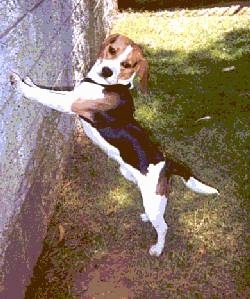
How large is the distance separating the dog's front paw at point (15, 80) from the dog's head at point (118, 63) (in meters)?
0.55

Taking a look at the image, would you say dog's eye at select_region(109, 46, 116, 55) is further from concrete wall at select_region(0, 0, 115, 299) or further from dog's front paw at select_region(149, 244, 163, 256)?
dog's front paw at select_region(149, 244, 163, 256)

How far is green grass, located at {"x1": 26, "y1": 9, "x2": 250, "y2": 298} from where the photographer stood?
3.89 meters

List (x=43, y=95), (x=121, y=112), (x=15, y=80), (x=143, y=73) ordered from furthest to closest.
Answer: (x=121, y=112) < (x=143, y=73) < (x=43, y=95) < (x=15, y=80)

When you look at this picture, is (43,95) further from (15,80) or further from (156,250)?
(156,250)

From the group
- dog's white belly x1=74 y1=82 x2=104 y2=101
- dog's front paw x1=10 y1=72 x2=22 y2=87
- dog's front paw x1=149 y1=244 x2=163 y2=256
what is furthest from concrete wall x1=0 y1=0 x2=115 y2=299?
dog's front paw x1=149 y1=244 x2=163 y2=256

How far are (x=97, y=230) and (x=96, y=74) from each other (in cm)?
133

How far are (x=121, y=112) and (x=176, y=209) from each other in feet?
3.81

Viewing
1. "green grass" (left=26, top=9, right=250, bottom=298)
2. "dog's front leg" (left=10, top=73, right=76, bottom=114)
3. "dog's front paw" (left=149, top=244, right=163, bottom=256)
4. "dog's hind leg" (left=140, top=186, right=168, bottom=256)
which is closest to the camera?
"dog's front leg" (left=10, top=73, right=76, bottom=114)

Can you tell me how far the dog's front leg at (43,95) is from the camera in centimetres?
333

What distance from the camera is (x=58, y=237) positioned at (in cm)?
427

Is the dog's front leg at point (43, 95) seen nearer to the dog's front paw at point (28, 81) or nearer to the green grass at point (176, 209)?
the dog's front paw at point (28, 81)

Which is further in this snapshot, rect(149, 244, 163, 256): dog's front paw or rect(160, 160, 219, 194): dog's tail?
rect(149, 244, 163, 256): dog's front paw

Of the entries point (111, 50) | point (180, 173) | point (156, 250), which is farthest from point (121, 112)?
point (156, 250)

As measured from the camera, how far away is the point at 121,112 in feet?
12.4
